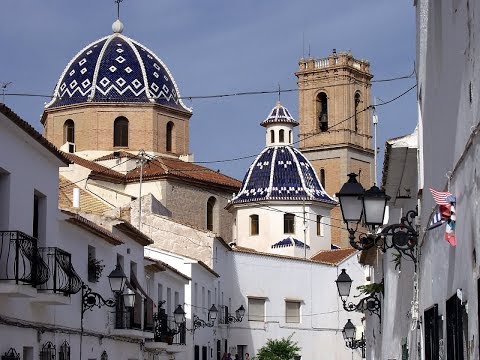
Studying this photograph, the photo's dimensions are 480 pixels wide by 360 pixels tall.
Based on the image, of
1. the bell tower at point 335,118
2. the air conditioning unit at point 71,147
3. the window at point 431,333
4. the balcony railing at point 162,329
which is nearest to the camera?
the window at point 431,333

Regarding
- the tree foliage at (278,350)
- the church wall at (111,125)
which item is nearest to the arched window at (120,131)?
the church wall at (111,125)

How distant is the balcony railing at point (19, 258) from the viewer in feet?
46.4

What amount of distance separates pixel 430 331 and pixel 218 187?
43.9 m

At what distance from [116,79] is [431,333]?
1678 inches

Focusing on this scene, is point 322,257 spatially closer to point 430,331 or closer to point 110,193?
point 110,193

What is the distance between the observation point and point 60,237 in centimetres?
1906

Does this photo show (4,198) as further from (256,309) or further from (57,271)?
(256,309)

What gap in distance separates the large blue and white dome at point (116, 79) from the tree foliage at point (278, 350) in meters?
11.6

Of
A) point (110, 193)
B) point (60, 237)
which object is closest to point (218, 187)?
point (110, 193)

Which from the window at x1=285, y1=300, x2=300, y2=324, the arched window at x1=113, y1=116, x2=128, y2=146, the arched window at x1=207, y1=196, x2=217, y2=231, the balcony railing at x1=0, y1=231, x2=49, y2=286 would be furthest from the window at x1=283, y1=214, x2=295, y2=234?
the balcony railing at x1=0, y1=231, x2=49, y2=286

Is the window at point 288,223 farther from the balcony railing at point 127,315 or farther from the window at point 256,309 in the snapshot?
the balcony railing at point 127,315

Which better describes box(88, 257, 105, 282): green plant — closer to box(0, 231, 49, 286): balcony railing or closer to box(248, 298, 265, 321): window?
box(0, 231, 49, 286): balcony railing

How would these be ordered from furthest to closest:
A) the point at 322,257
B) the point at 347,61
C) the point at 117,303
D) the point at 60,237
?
1. the point at 347,61
2. the point at 322,257
3. the point at 117,303
4. the point at 60,237

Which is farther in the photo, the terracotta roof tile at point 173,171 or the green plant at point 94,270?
the terracotta roof tile at point 173,171
